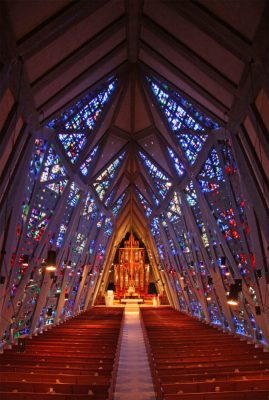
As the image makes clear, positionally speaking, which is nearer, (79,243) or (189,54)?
(189,54)

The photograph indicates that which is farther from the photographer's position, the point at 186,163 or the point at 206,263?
the point at 206,263

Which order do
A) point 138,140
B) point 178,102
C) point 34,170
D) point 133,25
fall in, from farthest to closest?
point 138,140
point 178,102
point 34,170
point 133,25

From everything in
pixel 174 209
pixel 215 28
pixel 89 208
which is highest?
pixel 89 208

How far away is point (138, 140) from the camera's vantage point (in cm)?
2211

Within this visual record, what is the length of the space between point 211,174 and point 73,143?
257 inches

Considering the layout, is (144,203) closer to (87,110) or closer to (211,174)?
(211,174)

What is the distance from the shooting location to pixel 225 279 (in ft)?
55.4

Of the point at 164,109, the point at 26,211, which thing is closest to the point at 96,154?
the point at 164,109

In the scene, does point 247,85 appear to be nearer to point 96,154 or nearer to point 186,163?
point 186,163

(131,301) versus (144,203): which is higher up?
(144,203)

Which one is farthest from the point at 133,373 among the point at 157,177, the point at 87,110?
the point at 157,177

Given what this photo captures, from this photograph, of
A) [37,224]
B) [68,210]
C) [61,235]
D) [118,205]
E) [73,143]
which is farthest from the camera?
[118,205]

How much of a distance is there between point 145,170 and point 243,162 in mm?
13416

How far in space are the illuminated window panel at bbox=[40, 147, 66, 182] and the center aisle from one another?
8.06 metres
